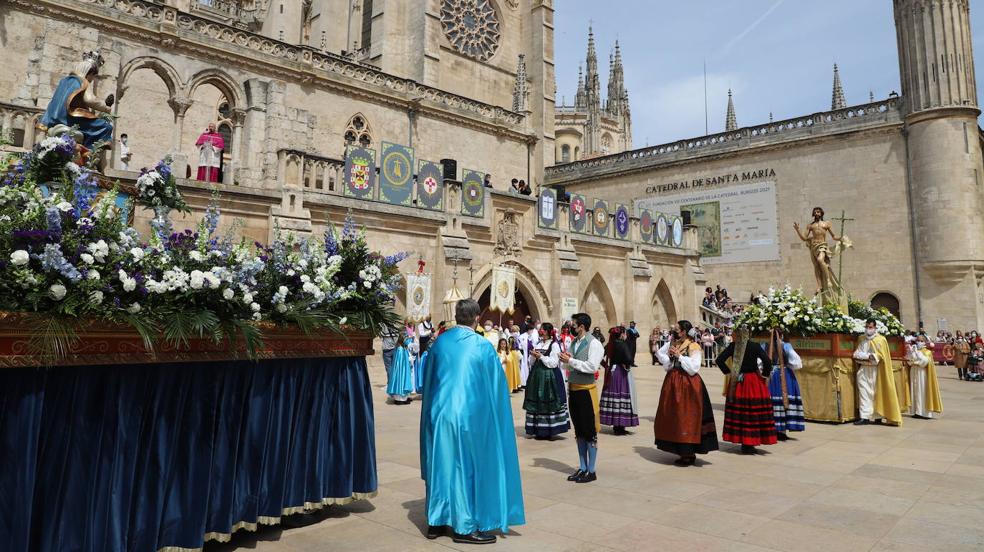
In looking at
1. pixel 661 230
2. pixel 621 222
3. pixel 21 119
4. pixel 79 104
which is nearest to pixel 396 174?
pixel 21 119

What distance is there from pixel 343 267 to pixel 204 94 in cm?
1953

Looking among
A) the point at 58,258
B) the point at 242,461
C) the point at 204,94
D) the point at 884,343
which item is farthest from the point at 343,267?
the point at 204,94

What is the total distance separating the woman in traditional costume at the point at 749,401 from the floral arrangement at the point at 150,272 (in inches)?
196

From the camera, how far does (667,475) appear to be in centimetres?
622

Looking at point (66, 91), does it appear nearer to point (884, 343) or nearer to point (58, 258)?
point (58, 258)

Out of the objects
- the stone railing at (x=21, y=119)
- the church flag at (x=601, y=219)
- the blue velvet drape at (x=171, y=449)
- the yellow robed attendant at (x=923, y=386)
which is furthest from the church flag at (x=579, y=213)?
the blue velvet drape at (x=171, y=449)

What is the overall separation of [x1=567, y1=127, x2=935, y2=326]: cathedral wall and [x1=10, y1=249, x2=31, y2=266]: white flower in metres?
28.4

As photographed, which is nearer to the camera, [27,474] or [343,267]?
[27,474]

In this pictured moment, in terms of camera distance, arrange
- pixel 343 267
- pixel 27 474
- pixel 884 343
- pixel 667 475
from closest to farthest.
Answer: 1. pixel 27 474
2. pixel 343 267
3. pixel 667 475
4. pixel 884 343

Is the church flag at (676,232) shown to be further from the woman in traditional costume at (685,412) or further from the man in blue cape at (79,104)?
the man in blue cape at (79,104)

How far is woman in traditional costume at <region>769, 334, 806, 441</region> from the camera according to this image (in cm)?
846

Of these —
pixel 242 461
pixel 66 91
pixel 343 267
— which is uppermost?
pixel 66 91

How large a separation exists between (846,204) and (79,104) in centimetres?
2849

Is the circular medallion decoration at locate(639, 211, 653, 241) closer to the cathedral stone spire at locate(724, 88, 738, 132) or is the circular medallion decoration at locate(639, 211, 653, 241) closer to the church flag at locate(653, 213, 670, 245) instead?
the church flag at locate(653, 213, 670, 245)
